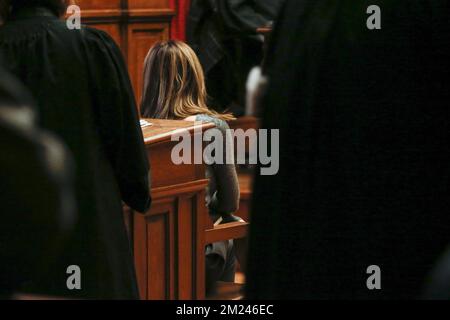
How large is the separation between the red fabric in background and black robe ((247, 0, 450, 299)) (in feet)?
19.7

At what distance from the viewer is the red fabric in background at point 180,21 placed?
798 cm

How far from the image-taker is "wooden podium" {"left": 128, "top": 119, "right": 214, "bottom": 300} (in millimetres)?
3604

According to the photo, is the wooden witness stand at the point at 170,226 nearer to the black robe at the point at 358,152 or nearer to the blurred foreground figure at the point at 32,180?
the black robe at the point at 358,152

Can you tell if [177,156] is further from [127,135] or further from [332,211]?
[332,211]

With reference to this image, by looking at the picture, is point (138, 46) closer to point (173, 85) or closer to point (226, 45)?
point (226, 45)

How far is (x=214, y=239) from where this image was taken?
4070 mm

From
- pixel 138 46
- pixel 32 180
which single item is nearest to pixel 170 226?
pixel 32 180

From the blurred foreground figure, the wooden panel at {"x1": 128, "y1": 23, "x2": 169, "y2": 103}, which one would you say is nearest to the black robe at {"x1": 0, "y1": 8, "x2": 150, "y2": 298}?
the blurred foreground figure

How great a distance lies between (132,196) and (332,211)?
1008 millimetres

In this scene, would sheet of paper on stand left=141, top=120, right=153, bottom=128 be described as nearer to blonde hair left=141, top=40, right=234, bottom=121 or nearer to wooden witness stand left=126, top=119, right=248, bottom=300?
wooden witness stand left=126, top=119, right=248, bottom=300

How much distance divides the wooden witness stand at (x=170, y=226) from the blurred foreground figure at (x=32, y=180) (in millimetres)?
2542

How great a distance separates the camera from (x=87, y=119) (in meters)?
2.70

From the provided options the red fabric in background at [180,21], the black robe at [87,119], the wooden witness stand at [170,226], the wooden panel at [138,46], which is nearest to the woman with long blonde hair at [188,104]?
the wooden witness stand at [170,226]

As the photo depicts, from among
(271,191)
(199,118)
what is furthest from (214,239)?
(271,191)
